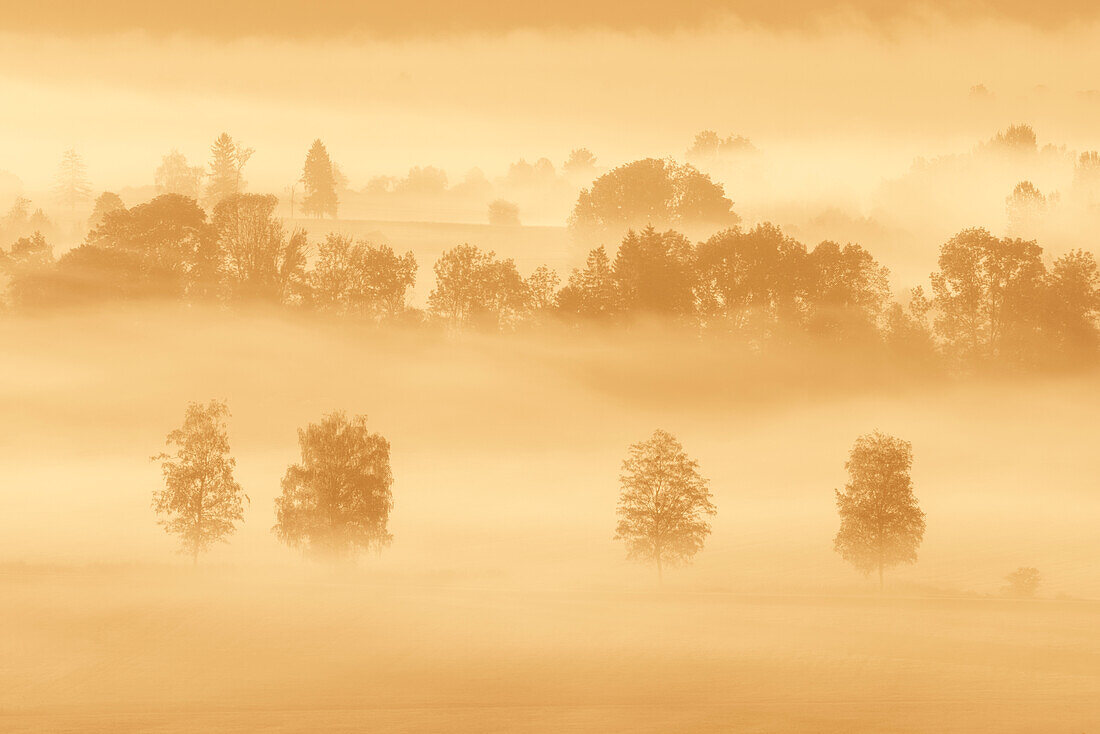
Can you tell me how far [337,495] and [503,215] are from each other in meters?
107

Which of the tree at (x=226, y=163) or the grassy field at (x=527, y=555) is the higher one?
the tree at (x=226, y=163)

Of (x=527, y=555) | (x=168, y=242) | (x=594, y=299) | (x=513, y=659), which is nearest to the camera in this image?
(x=513, y=659)

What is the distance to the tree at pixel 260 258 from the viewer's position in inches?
4791

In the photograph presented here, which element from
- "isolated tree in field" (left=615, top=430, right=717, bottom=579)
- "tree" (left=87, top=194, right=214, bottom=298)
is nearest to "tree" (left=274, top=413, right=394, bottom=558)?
"isolated tree in field" (left=615, top=430, right=717, bottom=579)

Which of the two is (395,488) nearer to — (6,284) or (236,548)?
(236,548)

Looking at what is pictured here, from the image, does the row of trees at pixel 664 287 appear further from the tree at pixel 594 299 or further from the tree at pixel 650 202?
the tree at pixel 650 202

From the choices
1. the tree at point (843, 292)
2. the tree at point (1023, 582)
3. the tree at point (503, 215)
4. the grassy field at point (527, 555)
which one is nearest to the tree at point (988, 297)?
the grassy field at point (527, 555)

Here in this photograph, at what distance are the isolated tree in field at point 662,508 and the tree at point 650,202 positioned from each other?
229 ft

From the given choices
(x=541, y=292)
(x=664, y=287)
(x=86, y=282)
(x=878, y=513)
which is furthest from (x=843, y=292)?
(x=86, y=282)

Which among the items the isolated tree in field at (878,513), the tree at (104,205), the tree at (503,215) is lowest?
the isolated tree in field at (878,513)

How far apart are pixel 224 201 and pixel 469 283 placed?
20202mm

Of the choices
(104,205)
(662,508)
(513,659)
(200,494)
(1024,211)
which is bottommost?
(513,659)

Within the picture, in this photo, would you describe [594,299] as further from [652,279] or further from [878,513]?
[878,513]

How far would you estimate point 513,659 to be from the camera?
189ft
